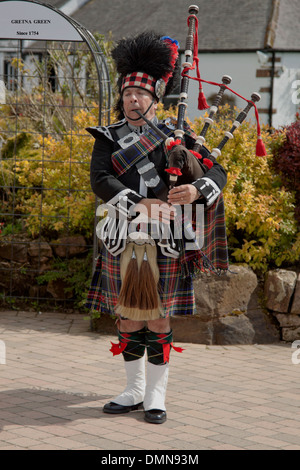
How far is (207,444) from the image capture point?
11.6ft

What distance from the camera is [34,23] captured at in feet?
19.8

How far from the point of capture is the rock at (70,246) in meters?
6.88

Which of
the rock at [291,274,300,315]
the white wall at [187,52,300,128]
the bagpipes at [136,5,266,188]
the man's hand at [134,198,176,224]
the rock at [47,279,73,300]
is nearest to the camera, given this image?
the bagpipes at [136,5,266,188]

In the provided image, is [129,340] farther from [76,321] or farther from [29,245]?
[29,245]

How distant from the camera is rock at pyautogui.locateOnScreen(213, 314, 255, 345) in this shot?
5.79 m

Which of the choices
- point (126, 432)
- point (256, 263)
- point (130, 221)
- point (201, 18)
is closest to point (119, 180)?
point (130, 221)

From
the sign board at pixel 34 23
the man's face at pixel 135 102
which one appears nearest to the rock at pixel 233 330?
the man's face at pixel 135 102

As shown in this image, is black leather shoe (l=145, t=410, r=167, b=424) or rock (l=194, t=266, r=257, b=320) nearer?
black leather shoe (l=145, t=410, r=167, b=424)

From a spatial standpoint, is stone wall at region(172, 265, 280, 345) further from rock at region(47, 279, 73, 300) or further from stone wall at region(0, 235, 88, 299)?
stone wall at region(0, 235, 88, 299)

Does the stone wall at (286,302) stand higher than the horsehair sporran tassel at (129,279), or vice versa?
the horsehair sporran tassel at (129,279)

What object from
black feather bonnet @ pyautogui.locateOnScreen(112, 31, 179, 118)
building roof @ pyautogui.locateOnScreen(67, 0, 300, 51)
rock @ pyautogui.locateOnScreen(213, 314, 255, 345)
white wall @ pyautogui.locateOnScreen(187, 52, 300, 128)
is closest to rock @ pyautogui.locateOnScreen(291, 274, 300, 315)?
Answer: rock @ pyautogui.locateOnScreen(213, 314, 255, 345)

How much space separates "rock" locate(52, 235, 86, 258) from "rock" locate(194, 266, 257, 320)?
1572 millimetres

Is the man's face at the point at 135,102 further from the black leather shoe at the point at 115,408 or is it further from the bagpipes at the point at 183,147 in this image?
the black leather shoe at the point at 115,408

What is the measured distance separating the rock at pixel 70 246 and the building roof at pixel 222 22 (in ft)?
38.6
